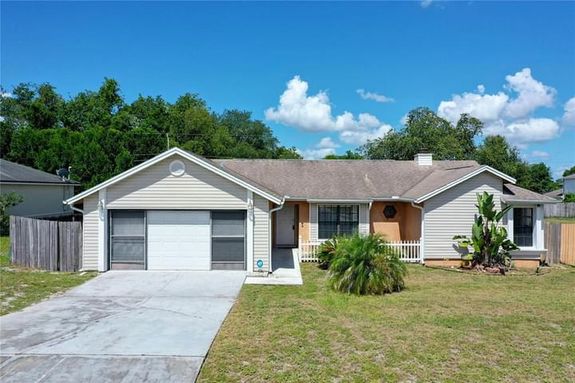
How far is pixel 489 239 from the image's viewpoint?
14.7 metres

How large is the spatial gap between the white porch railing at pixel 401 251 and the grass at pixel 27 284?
7.67 metres

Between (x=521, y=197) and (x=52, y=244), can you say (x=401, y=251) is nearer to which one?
(x=521, y=197)

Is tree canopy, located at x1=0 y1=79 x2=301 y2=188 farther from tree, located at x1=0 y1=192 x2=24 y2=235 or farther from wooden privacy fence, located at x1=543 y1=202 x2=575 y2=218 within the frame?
wooden privacy fence, located at x1=543 y1=202 x2=575 y2=218

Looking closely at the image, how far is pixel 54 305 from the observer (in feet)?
30.3

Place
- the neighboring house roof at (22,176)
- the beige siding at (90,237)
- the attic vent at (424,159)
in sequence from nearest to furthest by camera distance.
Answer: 1. the beige siding at (90,237)
2. the neighboring house roof at (22,176)
3. the attic vent at (424,159)

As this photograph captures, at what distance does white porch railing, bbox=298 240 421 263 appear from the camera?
16172mm

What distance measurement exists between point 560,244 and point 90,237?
17530mm

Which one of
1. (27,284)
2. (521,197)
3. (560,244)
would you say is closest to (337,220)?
(521,197)

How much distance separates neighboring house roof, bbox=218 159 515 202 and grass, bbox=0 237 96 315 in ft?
27.6

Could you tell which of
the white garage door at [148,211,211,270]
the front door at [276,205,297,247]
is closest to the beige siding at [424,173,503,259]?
the front door at [276,205,297,247]

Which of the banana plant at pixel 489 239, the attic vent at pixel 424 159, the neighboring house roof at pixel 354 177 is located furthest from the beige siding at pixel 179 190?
the attic vent at pixel 424 159

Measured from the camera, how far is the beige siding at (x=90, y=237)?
13.3 m

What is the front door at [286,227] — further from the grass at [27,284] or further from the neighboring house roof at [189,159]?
the grass at [27,284]

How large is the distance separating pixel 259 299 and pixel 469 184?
1021 centimetres
